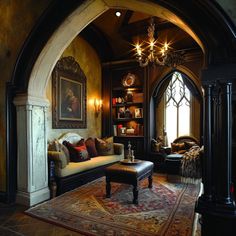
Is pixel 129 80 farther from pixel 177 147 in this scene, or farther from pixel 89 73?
pixel 177 147

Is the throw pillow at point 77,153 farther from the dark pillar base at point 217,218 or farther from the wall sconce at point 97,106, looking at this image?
the dark pillar base at point 217,218

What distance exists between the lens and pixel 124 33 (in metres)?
5.11

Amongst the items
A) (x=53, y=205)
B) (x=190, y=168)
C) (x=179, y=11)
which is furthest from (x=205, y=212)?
(x=190, y=168)

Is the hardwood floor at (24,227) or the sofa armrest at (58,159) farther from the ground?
the sofa armrest at (58,159)

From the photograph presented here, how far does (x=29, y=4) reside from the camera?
326 centimetres

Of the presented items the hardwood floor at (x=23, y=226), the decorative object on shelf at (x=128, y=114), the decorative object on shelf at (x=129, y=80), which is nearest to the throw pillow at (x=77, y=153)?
the hardwood floor at (x=23, y=226)

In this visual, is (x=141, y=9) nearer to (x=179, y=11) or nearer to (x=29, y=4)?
(x=179, y=11)

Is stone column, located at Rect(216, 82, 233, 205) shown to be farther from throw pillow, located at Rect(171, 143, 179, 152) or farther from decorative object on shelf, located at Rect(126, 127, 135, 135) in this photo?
decorative object on shelf, located at Rect(126, 127, 135, 135)

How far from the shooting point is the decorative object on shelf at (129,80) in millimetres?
6117

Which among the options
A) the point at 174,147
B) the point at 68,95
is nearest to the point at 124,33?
the point at 68,95

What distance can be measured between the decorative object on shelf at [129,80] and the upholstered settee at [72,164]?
2093 mm

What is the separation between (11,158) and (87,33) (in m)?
4.01

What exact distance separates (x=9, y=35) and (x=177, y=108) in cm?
453

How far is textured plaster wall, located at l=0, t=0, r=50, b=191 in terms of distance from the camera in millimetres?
3279
